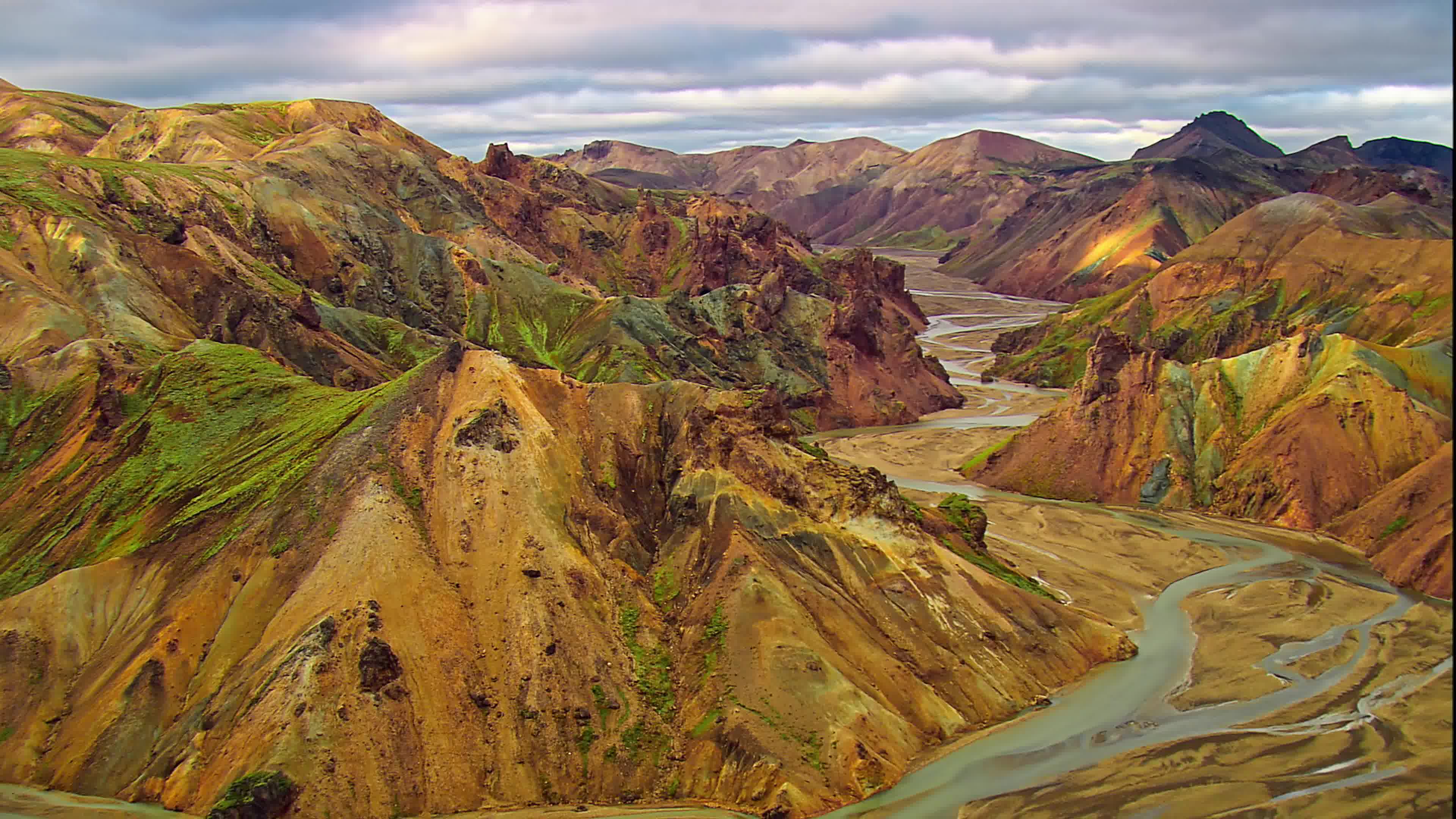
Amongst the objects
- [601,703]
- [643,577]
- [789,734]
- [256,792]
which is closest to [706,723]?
[789,734]

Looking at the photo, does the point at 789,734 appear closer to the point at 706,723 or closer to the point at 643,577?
the point at 706,723

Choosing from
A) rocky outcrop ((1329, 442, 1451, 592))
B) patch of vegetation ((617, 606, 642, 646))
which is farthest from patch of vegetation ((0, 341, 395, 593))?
rocky outcrop ((1329, 442, 1451, 592))

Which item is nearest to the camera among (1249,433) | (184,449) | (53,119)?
(184,449)

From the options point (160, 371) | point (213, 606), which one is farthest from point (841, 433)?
point (213, 606)

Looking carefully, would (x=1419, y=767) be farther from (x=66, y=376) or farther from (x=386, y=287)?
(x=386, y=287)

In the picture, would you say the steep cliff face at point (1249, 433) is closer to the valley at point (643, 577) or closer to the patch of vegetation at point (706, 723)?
the valley at point (643, 577)

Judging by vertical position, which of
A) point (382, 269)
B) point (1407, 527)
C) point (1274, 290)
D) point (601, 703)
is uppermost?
point (382, 269)

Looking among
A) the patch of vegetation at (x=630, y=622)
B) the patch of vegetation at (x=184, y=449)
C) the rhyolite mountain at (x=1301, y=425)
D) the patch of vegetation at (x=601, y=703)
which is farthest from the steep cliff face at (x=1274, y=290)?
the patch of vegetation at (x=184, y=449)
